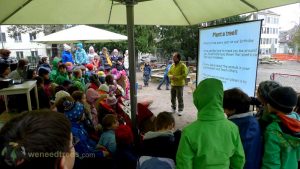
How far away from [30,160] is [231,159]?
1.67 metres

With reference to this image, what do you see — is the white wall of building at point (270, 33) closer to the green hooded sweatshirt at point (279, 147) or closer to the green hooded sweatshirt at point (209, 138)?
the green hooded sweatshirt at point (279, 147)

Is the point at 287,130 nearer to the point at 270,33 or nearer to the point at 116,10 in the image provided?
the point at 116,10

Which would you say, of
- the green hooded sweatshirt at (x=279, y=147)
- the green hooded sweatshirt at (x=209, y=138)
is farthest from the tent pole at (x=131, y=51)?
the green hooded sweatshirt at (x=279, y=147)

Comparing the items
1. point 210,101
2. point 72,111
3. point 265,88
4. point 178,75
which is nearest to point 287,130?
point 265,88

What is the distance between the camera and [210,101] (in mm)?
1857

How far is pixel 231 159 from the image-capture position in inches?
76.9

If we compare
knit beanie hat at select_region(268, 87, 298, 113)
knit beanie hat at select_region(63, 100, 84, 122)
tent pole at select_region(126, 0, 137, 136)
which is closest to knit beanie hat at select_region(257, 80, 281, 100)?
knit beanie hat at select_region(268, 87, 298, 113)

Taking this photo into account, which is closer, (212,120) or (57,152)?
(57,152)

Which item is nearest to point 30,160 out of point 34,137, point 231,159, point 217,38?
point 34,137

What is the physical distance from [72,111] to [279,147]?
2.11m

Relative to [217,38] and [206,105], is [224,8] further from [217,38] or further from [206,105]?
[206,105]

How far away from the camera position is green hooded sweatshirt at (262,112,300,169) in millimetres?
1891

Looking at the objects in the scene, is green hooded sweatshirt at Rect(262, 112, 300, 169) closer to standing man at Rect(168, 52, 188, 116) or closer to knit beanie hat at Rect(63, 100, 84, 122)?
knit beanie hat at Rect(63, 100, 84, 122)

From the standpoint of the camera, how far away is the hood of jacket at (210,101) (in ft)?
6.08
